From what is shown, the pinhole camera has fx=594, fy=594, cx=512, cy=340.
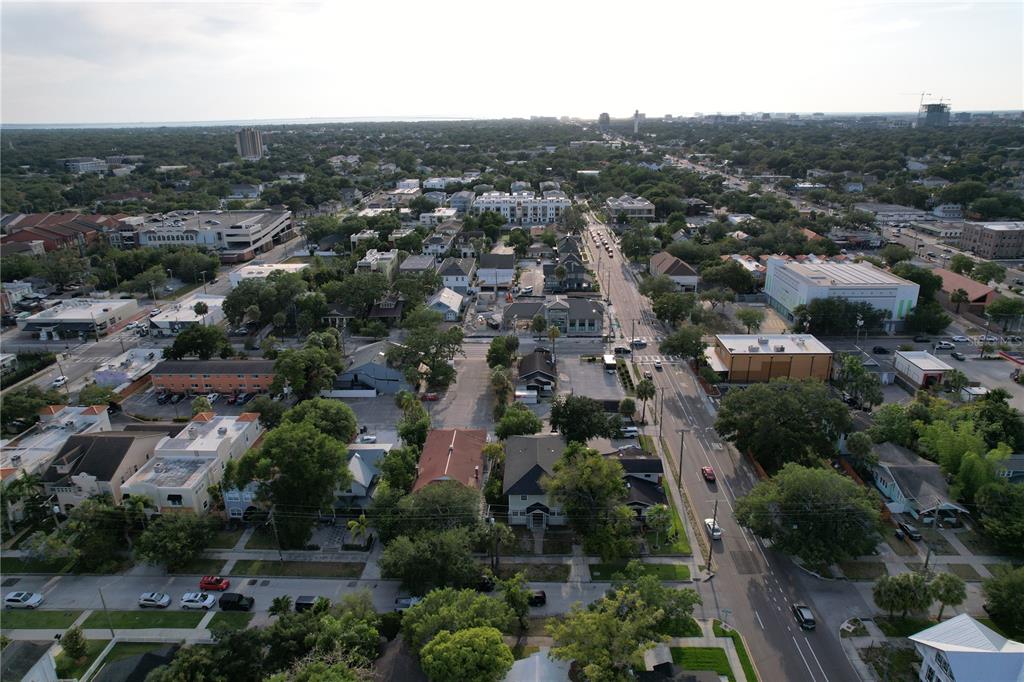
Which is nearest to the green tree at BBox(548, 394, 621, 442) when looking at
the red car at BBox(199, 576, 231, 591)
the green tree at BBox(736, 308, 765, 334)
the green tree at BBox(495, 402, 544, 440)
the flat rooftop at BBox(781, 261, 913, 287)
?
the green tree at BBox(495, 402, 544, 440)

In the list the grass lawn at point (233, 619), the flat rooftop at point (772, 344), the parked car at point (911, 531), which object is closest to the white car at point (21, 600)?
the grass lawn at point (233, 619)

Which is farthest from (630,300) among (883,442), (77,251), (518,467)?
(77,251)

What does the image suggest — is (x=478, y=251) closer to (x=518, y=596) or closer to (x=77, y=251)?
(x=77, y=251)

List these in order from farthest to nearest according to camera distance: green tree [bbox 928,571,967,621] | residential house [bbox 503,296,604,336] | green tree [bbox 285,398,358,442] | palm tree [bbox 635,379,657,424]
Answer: residential house [bbox 503,296,604,336] < palm tree [bbox 635,379,657,424] < green tree [bbox 285,398,358,442] < green tree [bbox 928,571,967,621]

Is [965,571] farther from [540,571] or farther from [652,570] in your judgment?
[540,571]

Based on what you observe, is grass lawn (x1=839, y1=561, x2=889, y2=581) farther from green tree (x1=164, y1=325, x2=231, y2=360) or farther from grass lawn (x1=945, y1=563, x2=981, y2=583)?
green tree (x1=164, y1=325, x2=231, y2=360)

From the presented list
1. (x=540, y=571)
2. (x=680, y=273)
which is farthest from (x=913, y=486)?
(x=680, y=273)
